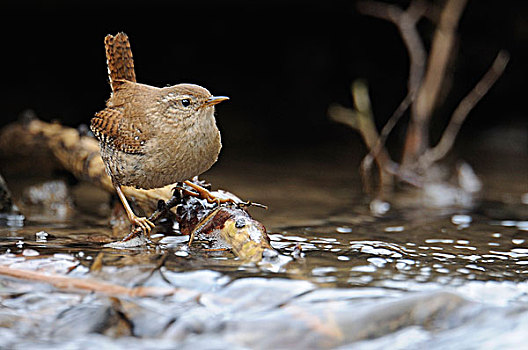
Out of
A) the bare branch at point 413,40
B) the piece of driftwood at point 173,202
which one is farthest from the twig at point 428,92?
the piece of driftwood at point 173,202

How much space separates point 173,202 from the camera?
3.80 meters

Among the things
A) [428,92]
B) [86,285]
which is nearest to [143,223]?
[86,285]

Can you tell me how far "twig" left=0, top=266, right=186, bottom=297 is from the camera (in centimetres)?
294

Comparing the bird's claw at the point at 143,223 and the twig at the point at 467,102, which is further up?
the twig at the point at 467,102

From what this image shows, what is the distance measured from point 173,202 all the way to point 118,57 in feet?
3.55

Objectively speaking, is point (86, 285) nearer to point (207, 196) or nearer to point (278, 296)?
point (278, 296)

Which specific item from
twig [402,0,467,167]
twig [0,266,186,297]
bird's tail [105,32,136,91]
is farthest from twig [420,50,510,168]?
twig [0,266,186,297]

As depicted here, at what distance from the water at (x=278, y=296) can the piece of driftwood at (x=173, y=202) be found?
0.11 m

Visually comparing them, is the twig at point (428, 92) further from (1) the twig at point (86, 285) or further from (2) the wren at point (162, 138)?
(1) the twig at point (86, 285)

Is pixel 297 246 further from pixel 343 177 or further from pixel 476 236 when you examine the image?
pixel 343 177

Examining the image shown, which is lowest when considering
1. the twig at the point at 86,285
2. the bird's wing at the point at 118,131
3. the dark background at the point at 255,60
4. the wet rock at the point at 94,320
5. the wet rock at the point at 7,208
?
the wet rock at the point at 94,320

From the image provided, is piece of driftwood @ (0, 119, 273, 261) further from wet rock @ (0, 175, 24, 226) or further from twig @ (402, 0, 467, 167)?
twig @ (402, 0, 467, 167)

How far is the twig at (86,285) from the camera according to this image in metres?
2.94

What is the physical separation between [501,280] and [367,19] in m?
6.90
